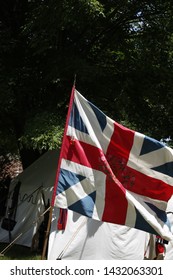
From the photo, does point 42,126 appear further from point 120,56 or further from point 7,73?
point 120,56

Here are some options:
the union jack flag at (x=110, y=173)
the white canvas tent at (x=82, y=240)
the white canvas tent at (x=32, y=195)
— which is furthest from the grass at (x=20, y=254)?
the union jack flag at (x=110, y=173)

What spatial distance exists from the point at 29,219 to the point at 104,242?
2675 millimetres

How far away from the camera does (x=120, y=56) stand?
12.1 meters

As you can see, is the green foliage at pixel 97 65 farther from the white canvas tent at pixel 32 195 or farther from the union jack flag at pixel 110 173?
the union jack flag at pixel 110 173

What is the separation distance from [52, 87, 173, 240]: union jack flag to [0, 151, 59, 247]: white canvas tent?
5.17m

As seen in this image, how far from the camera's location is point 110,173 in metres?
5.58

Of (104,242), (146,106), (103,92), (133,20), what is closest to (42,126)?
(103,92)

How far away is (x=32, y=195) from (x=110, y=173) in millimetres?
5950

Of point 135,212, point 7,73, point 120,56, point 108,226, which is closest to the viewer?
point 135,212

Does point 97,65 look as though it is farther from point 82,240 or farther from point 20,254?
point 20,254

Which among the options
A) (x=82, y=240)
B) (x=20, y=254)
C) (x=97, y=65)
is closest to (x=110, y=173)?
(x=82, y=240)

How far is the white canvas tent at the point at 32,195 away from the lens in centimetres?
1080

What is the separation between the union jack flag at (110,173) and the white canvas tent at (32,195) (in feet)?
17.0

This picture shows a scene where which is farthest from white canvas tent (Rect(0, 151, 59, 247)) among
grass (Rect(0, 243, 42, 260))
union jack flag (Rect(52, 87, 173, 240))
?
union jack flag (Rect(52, 87, 173, 240))
